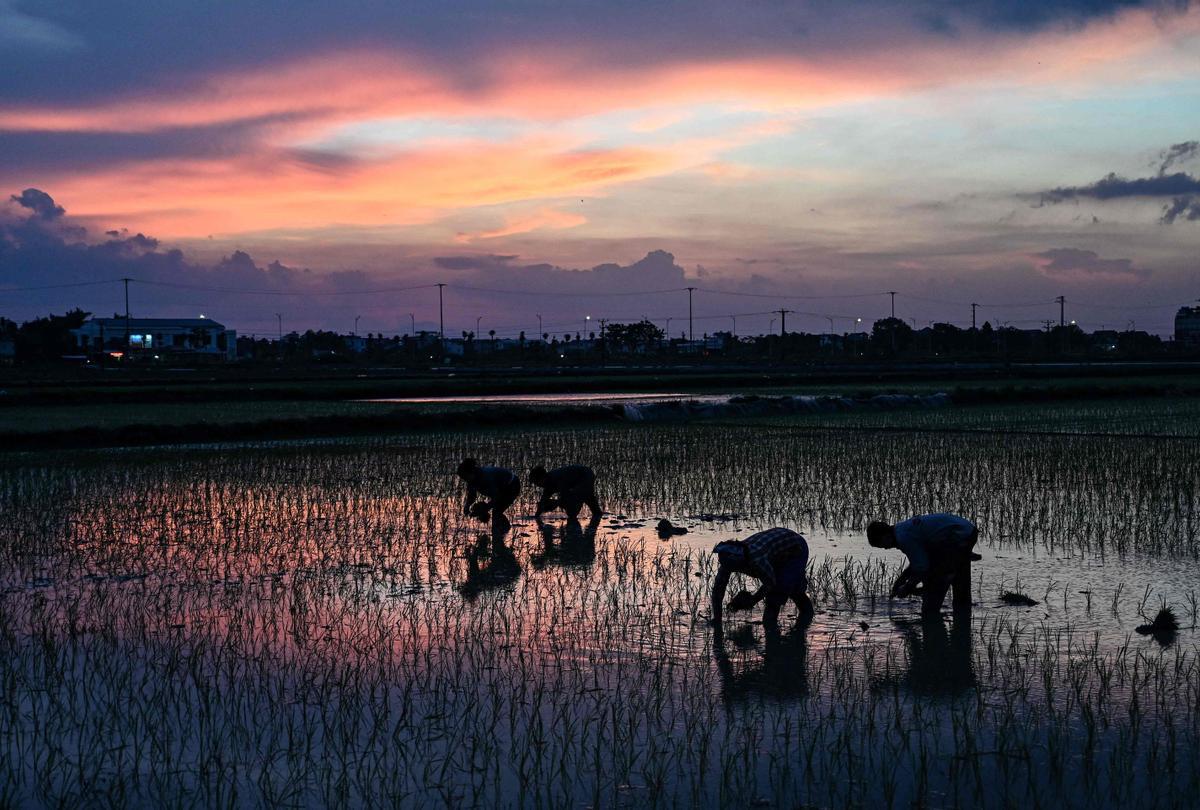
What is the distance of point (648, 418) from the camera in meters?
26.6

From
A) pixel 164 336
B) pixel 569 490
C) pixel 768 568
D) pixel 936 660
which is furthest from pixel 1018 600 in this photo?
pixel 164 336

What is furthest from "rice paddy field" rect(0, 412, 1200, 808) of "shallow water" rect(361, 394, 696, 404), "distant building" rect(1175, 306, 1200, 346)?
"distant building" rect(1175, 306, 1200, 346)

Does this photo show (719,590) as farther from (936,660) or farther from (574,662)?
(936,660)

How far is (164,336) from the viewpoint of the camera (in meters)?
105

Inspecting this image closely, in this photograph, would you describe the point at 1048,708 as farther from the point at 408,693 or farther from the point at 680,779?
the point at 408,693

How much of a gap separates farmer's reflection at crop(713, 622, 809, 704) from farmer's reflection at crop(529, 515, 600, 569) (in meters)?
2.66

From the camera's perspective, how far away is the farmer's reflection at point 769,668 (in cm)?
585

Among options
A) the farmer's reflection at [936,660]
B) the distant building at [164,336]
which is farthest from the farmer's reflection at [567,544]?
the distant building at [164,336]

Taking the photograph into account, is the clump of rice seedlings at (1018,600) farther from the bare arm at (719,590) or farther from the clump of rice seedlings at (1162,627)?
the bare arm at (719,590)

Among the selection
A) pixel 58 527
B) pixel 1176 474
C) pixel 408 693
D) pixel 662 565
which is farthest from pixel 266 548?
pixel 1176 474

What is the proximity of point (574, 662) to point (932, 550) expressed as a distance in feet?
8.44

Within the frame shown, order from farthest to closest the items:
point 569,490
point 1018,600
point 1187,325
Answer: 1. point 1187,325
2. point 569,490
3. point 1018,600

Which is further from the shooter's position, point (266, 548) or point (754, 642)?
point (266, 548)

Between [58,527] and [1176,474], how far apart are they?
44.8 feet
